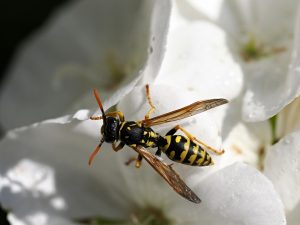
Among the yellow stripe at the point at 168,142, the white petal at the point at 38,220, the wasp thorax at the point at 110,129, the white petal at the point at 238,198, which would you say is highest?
the wasp thorax at the point at 110,129

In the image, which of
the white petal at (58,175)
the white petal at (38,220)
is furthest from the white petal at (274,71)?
the white petal at (38,220)

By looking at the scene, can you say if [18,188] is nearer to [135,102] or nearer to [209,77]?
[135,102]

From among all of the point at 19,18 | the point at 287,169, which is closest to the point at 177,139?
the point at 287,169

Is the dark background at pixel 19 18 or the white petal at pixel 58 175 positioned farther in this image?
the dark background at pixel 19 18

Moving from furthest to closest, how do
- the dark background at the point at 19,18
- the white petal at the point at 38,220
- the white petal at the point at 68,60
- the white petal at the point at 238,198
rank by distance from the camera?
the dark background at the point at 19,18
the white petal at the point at 68,60
the white petal at the point at 38,220
the white petal at the point at 238,198

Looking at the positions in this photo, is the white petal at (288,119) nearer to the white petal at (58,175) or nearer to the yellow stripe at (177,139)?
the yellow stripe at (177,139)

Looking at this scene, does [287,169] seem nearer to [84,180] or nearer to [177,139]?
[177,139]
